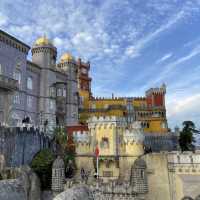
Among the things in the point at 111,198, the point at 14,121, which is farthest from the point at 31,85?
the point at 111,198

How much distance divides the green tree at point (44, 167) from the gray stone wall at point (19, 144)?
1.56 meters

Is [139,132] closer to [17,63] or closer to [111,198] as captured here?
[111,198]

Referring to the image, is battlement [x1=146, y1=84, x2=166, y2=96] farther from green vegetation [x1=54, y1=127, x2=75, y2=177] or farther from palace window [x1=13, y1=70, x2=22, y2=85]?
palace window [x1=13, y1=70, x2=22, y2=85]

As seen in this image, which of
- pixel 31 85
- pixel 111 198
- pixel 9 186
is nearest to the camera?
pixel 9 186

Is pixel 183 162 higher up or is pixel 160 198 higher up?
pixel 183 162

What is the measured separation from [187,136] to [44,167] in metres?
30.7

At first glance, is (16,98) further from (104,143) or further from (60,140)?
(104,143)

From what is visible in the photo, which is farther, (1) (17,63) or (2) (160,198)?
(1) (17,63)

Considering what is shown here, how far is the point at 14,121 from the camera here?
160 ft

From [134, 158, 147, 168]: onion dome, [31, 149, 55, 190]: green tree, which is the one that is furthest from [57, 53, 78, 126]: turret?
[134, 158, 147, 168]: onion dome

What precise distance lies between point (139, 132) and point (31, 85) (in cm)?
2457

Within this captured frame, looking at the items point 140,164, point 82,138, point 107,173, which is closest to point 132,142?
point 107,173

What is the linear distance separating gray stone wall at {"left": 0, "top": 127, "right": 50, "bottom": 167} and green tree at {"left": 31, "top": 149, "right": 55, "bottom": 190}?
61.3 inches

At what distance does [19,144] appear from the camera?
123 ft
